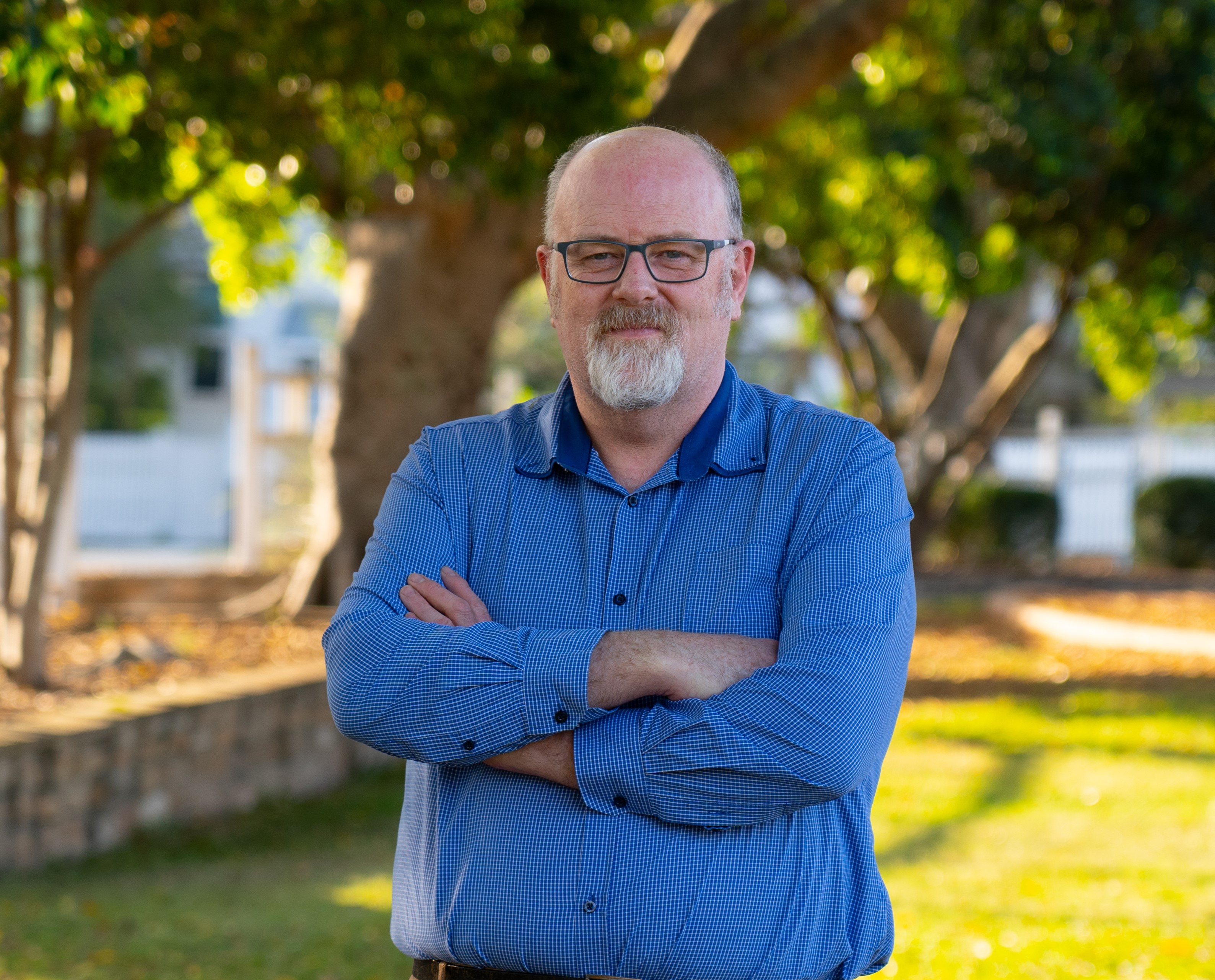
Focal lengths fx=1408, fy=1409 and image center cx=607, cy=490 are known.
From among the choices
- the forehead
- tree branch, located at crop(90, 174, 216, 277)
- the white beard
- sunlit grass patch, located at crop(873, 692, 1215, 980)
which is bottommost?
sunlit grass patch, located at crop(873, 692, 1215, 980)

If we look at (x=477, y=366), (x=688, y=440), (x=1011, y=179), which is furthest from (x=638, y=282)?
(x=477, y=366)

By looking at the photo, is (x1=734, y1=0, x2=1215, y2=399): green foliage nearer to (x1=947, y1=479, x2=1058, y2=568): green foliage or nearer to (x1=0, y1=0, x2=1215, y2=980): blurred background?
(x1=0, y1=0, x2=1215, y2=980): blurred background

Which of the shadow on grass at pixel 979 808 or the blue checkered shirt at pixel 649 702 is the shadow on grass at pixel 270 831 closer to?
the shadow on grass at pixel 979 808

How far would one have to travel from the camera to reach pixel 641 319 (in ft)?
7.97

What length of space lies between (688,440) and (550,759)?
61cm

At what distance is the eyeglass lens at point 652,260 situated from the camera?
7.98ft

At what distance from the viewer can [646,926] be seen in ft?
7.26

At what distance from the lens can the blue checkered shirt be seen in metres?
2.22

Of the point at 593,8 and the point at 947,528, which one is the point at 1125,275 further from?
the point at 947,528

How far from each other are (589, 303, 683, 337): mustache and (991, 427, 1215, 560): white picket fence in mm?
18268

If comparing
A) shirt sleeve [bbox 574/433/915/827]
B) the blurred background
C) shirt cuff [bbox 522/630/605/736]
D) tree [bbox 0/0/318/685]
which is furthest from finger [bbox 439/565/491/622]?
tree [bbox 0/0/318/685]

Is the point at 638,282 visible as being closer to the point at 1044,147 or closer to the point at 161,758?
the point at 161,758

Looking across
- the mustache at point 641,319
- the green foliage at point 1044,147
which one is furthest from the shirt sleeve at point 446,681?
the green foliage at point 1044,147

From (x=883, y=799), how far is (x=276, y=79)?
470cm
